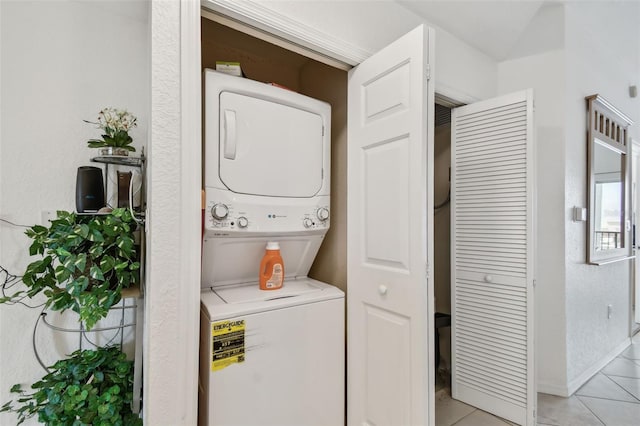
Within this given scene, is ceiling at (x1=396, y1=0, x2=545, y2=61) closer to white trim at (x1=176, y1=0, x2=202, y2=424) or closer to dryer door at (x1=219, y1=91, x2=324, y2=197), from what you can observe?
dryer door at (x1=219, y1=91, x2=324, y2=197)

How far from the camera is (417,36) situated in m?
1.30

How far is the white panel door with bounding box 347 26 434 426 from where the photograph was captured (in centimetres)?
128

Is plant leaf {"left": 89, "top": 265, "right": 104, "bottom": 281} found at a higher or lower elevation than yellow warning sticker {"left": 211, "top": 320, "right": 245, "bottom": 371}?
higher

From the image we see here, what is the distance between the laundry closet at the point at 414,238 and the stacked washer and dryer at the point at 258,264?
0.47 ft

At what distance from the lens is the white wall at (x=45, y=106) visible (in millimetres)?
1474

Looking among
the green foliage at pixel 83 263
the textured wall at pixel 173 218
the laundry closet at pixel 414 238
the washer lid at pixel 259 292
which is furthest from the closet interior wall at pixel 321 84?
the green foliage at pixel 83 263

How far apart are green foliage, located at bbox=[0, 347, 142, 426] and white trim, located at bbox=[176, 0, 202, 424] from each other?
480mm

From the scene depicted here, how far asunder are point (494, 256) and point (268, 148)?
1.65 meters

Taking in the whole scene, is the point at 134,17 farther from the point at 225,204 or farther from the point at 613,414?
the point at 613,414

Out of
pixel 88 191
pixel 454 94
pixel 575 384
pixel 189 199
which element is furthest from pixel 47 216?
pixel 575 384

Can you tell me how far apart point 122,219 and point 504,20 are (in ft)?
8.69

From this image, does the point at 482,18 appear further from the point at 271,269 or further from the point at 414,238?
the point at 271,269

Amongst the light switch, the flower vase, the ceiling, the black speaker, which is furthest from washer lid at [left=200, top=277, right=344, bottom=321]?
the light switch

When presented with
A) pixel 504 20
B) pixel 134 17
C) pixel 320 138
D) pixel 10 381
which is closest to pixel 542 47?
pixel 504 20
